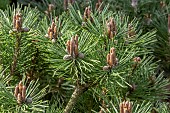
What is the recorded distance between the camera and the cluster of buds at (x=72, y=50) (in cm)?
71

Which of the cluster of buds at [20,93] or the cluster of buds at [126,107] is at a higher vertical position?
the cluster of buds at [20,93]

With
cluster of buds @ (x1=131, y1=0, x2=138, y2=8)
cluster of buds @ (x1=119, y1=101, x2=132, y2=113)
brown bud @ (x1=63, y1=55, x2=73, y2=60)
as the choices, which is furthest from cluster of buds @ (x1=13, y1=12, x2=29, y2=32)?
cluster of buds @ (x1=131, y1=0, x2=138, y2=8)

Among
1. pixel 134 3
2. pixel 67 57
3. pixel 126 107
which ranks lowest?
pixel 126 107

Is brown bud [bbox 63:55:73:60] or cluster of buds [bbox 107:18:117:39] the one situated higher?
cluster of buds [bbox 107:18:117:39]

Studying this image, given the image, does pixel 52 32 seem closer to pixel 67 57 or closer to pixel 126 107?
pixel 67 57

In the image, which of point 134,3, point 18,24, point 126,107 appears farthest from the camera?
point 134,3

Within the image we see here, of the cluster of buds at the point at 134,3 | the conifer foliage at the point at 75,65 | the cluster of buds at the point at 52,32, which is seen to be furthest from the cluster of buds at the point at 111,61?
the cluster of buds at the point at 134,3

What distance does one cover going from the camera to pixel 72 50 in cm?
72

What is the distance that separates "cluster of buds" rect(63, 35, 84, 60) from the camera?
71 centimetres

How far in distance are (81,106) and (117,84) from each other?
14cm

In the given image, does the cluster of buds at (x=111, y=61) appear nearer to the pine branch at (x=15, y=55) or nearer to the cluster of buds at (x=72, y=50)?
the cluster of buds at (x=72, y=50)

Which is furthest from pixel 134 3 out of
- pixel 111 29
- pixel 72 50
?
pixel 72 50

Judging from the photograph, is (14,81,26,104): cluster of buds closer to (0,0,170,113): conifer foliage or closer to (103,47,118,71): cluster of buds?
(0,0,170,113): conifer foliage

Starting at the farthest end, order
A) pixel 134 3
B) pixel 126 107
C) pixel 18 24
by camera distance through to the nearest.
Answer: pixel 134 3 → pixel 18 24 → pixel 126 107
